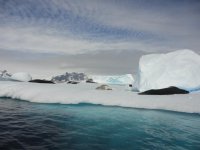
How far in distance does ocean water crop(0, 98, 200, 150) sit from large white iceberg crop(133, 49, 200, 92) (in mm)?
7281

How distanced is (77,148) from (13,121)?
4.14m

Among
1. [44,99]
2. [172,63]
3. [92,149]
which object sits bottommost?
[92,149]

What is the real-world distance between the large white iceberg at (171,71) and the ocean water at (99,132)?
7.28 metres

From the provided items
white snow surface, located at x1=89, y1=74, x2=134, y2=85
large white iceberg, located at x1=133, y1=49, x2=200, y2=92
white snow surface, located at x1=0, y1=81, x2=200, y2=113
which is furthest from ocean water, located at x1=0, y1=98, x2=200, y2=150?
white snow surface, located at x1=89, y1=74, x2=134, y2=85

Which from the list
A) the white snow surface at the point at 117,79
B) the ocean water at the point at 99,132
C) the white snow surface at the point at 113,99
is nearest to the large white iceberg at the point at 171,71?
the white snow surface at the point at 113,99

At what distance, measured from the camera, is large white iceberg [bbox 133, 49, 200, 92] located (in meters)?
18.7

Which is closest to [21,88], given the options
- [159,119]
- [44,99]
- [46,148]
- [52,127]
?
[44,99]

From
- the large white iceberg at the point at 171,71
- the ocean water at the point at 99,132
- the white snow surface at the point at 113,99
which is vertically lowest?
the ocean water at the point at 99,132

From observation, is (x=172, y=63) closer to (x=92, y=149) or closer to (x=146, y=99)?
(x=146, y=99)

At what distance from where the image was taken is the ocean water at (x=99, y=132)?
6.45m

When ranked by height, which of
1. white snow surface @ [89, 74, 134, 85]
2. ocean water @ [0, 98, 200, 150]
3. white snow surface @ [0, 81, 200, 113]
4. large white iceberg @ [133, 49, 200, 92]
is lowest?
ocean water @ [0, 98, 200, 150]

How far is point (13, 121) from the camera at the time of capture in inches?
356

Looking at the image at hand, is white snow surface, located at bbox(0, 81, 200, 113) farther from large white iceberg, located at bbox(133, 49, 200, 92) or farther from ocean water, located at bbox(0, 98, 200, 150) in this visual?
large white iceberg, located at bbox(133, 49, 200, 92)

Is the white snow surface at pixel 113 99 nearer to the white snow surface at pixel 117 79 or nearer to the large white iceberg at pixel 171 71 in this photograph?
the large white iceberg at pixel 171 71
